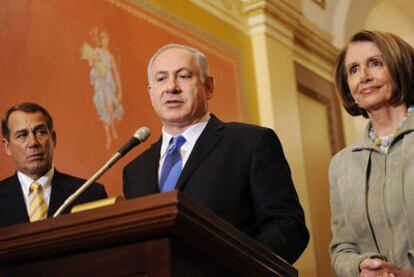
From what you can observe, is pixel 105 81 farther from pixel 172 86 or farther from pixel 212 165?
pixel 212 165

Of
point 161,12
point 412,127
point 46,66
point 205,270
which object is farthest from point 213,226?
point 161,12

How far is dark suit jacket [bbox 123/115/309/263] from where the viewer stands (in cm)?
263

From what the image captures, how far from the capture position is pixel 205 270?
→ 76.9 inches

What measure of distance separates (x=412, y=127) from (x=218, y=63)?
4.32m

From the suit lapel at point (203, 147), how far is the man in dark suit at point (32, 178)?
0.88m

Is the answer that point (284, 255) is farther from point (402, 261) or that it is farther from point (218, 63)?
point (218, 63)

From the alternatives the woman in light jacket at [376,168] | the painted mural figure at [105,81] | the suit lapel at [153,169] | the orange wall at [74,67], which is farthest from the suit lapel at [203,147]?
the painted mural figure at [105,81]

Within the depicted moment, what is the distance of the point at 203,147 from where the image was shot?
9.34 feet

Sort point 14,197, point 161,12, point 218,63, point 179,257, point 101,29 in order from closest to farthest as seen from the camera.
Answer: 1. point 179,257
2. point 14,197
3. point 101,29
4. point 161,12
5. point 218,63

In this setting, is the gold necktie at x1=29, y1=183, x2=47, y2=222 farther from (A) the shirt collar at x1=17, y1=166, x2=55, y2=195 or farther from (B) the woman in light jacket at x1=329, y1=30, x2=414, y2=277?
(B) the woman in light jacket at x1=329, y1=30, x2=414, y2=277

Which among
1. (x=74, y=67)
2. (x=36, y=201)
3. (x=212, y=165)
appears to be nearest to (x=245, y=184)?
(x=212, y=165)

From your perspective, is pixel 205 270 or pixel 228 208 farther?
pixel 228 208

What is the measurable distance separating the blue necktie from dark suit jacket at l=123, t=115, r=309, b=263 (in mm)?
36

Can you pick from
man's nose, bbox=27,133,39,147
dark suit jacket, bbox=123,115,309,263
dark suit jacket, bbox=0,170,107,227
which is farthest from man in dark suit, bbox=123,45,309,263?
man's nose, bbox=27,133,39,147
